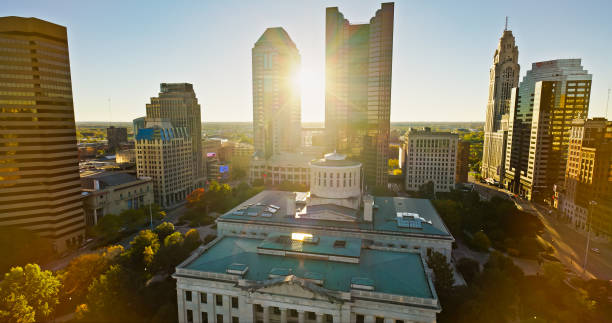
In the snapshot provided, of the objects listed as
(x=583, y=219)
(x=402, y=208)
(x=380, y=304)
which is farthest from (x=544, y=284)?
(x=583, y=219)

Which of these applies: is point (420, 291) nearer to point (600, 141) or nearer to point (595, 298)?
point (595, 298)

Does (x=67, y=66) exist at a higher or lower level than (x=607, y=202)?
higher

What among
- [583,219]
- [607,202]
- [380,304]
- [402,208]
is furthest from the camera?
[583,219]

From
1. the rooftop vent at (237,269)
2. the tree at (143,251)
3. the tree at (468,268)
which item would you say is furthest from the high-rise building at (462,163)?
the tree at (143,251)

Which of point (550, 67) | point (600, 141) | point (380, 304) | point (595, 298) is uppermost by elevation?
point (550, 67)

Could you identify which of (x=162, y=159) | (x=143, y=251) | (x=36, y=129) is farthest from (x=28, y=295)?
(x=162, y=159)

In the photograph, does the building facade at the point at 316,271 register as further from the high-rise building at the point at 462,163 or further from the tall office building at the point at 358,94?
the high-rise building at the point at 462,163

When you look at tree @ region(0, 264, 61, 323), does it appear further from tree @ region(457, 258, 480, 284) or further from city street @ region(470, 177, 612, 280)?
Answer: city street @ region(470, 177, 612, 280)
